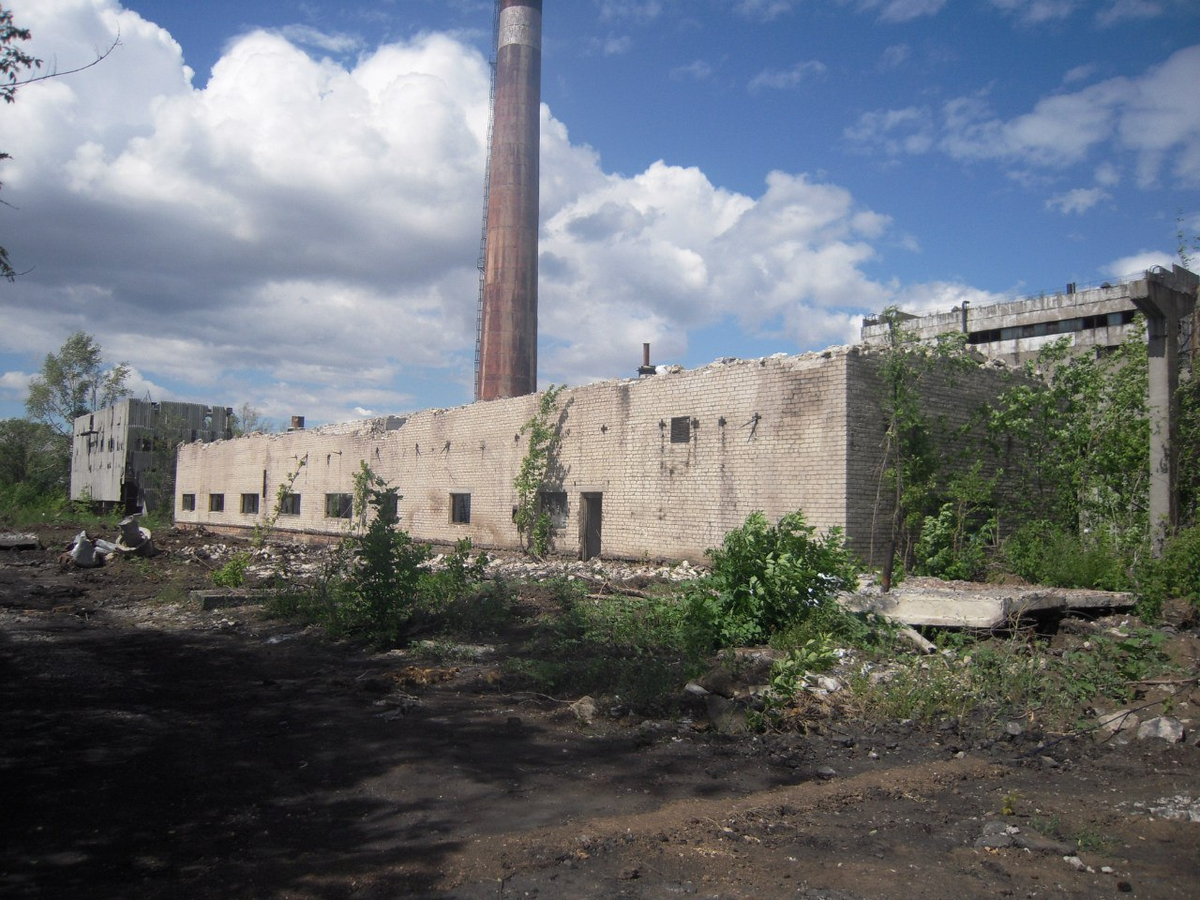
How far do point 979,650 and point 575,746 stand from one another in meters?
3.42

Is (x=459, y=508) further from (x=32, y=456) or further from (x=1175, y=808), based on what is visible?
(x=32, y=456)

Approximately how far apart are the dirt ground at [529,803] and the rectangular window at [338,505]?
17.0m

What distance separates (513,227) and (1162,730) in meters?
24.1

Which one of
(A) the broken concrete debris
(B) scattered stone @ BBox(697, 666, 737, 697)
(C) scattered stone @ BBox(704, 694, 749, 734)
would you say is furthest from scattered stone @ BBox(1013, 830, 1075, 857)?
(A) the broken concrete debris

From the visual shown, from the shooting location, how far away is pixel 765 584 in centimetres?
791

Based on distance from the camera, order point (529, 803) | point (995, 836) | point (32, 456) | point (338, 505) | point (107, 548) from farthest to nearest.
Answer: point (32, 456), point (338, 505), point (107, 548), point (529, 803), point (995, 836)

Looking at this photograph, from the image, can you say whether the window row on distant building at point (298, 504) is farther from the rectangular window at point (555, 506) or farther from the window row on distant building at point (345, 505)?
the rectangular window at point (555, 506)

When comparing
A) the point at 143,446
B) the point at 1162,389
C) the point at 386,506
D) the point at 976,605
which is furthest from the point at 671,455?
the point at 143,446

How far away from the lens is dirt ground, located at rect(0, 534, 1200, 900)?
357 centimetres

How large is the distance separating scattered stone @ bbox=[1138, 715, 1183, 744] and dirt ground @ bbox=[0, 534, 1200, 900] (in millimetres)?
69

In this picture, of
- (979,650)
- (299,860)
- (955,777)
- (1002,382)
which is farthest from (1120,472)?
(299,860)

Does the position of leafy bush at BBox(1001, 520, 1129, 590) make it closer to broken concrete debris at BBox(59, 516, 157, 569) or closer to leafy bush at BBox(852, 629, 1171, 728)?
leafy bush at BBox(852, 629, 1171, 728)

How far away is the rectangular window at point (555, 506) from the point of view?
17.1 meters

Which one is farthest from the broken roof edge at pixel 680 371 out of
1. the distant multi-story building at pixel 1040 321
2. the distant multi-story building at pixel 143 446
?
the distant multi-story building at pixel 1040 321
